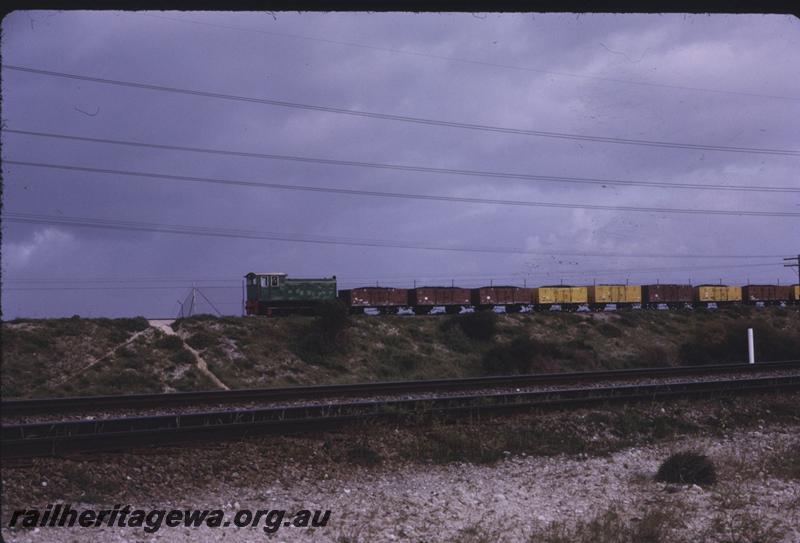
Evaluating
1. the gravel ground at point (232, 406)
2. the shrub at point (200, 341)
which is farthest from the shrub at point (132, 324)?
the gravel ground at point (232, 406)

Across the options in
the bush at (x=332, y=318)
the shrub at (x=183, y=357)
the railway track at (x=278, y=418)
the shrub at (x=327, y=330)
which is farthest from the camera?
the bush at (x=332, y=318)

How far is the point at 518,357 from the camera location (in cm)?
3506

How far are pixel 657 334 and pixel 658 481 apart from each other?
127 feet

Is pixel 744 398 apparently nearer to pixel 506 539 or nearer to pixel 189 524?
pixel 506 539

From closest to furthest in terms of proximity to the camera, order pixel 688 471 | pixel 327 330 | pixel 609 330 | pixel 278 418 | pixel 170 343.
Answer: pixel 688 471 → pixel 278 418 → pixel 170 343 → pixel 327 330 → pixel 609 330

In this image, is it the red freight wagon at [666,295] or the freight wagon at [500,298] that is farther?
the red freight wagon at [666,295]

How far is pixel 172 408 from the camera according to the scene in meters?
17.0

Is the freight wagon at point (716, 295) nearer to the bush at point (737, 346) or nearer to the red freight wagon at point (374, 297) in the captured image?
the bush at point (737, 346)

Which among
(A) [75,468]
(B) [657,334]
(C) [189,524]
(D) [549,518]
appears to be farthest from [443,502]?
(B) [657,334]

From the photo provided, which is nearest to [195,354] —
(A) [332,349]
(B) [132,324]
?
(B) [132,324]

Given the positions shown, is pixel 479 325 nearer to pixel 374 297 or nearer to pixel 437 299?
Result: pixel 374 297

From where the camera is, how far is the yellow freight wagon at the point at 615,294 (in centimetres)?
5906

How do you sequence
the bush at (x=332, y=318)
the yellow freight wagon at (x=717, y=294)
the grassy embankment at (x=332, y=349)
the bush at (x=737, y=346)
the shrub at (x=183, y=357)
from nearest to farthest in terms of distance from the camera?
the grassy embankment at (x=332, y=349), the shrub at (x=183, y=357), the bush at (x=332, y=318), the bush at (x=737, y=346), the yellow freight wagon at (x=717, y=294)

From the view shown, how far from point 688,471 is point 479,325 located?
3127 cm
